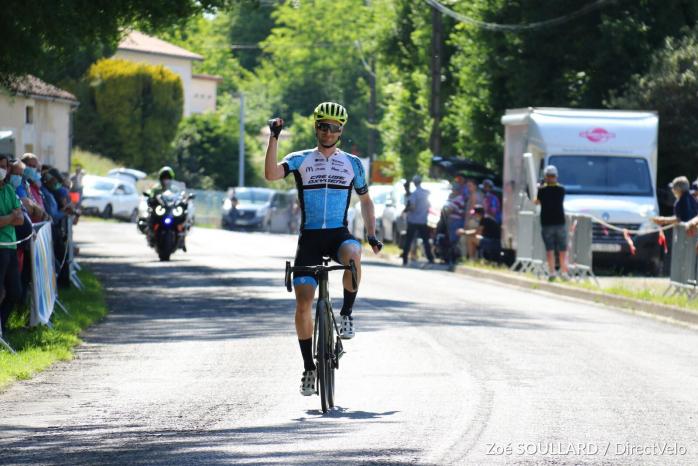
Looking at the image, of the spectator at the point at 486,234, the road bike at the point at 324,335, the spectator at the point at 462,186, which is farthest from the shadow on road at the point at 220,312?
the spectator at the point at 462,186

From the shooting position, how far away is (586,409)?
37.1 ft

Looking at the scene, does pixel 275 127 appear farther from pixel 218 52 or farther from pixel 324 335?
pixel 218 52

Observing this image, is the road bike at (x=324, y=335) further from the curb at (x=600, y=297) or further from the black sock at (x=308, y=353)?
the curb at (x=600, y=297)

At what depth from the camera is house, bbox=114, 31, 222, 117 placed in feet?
360

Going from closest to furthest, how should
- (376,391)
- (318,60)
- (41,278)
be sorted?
1. (376,391)
2. (41,278)
3. (318,60)

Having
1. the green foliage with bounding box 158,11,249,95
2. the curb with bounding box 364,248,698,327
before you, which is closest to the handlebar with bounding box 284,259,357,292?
the curb with bounding box 364,248,698,327

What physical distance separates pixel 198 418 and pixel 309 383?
85 cm

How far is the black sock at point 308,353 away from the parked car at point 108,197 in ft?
172

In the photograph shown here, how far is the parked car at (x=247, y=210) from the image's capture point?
62.2 metres

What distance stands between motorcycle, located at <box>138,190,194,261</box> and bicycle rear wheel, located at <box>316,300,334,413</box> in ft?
68.4

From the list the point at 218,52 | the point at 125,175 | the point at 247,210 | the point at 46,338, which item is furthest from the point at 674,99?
the point at 218,52

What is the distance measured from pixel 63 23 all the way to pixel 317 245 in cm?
1383

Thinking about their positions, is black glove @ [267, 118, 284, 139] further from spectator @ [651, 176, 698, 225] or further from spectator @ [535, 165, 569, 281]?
spectator @ [535, 165, 569, 281]

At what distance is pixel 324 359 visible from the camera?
11.1 meters
